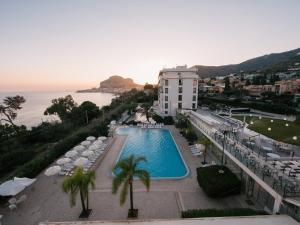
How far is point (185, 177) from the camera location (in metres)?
16.4

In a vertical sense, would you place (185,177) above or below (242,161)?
→ below

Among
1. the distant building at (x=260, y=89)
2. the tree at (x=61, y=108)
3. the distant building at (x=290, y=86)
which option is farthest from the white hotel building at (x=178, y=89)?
the distant building at (x=260, y=89)

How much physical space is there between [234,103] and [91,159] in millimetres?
47767

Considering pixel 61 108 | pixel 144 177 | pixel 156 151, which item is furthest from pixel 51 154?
pixel 61 108

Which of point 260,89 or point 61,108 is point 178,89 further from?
point 260,89

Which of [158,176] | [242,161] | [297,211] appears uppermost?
[242,161]

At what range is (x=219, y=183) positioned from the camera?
12.8 meters

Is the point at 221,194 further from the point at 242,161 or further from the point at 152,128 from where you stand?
the point at 152,128

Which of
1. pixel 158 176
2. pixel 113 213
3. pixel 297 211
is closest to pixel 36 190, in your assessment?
pixel 113 213

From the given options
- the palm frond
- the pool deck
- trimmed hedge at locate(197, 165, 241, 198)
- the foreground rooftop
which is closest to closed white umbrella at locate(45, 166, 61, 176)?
the pool deck

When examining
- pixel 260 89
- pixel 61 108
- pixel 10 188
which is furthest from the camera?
pixel 260 89

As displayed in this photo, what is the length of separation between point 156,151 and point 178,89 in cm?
2361

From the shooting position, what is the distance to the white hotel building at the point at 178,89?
43125 mm

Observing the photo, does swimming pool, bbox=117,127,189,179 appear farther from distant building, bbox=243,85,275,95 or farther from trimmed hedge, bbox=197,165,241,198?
distant building, bbox=243,85,275,95
